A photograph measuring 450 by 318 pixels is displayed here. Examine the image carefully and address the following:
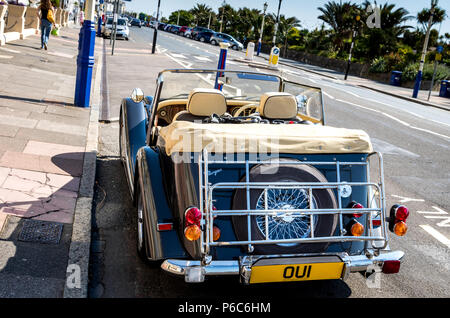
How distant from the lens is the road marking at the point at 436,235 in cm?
531

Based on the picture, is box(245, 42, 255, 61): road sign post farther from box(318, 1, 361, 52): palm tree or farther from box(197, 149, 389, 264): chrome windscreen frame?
box(197, 149, 389, 264): chrome windscreen frame

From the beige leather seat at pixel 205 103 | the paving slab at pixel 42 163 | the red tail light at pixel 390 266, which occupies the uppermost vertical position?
the beige leather seat at pixel 205 103

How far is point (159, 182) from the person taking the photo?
12.3ft

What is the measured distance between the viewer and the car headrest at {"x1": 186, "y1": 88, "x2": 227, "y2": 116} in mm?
4379

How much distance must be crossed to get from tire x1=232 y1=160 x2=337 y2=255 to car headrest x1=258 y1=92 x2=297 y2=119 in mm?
1164

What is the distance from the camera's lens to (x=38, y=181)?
5.38 metres

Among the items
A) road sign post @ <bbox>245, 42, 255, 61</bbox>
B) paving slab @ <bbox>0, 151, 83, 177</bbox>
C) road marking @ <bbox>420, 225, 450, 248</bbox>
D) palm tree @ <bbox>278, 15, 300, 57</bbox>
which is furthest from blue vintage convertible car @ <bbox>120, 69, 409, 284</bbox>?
palm tree @ <bbox>278, 15, 300, 57</bbox>

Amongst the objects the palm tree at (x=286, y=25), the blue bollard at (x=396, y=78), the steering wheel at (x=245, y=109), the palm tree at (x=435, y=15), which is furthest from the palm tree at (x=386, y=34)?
the steering wheel at (x=245, y=109)

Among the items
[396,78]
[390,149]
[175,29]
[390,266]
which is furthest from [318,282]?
[175,29]

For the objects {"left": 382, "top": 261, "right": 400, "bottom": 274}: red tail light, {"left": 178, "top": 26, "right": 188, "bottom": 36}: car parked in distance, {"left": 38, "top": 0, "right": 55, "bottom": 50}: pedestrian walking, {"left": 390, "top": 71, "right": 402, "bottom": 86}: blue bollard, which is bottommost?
{"left": 382, "top": 261, "right": 400, "bottom": 274}: red tail light

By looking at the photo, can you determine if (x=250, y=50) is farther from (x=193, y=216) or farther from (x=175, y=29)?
(x=175, y=29)

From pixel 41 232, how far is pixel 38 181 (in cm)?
132

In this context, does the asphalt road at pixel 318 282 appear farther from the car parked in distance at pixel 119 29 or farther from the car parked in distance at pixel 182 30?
the car parked in distance at pixel 182 30
